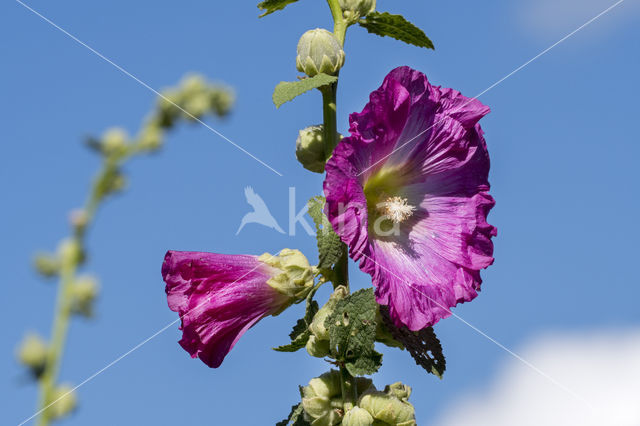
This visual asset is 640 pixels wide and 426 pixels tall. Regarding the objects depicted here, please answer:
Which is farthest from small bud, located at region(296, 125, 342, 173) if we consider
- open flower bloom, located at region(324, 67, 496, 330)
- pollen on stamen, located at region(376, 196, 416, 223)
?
pollen on stamen, located at region(376, 196, 416, 223)

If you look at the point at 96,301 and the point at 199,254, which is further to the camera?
the point at 96,301

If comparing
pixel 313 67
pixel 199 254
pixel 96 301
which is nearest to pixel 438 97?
pixel 313 67

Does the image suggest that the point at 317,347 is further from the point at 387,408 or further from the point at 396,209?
the point at 396,209

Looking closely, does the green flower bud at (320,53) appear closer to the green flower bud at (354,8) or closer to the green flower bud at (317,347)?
the green flower bud at (354,8)

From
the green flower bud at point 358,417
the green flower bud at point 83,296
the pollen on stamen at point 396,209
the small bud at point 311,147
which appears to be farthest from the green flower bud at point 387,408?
the green flower bud at point 83,296

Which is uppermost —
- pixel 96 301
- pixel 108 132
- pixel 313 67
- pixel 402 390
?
pixel 108 132

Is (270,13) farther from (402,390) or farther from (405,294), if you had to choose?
(402,390)

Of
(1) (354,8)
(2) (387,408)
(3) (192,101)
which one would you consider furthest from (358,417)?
(3) (192,101)
